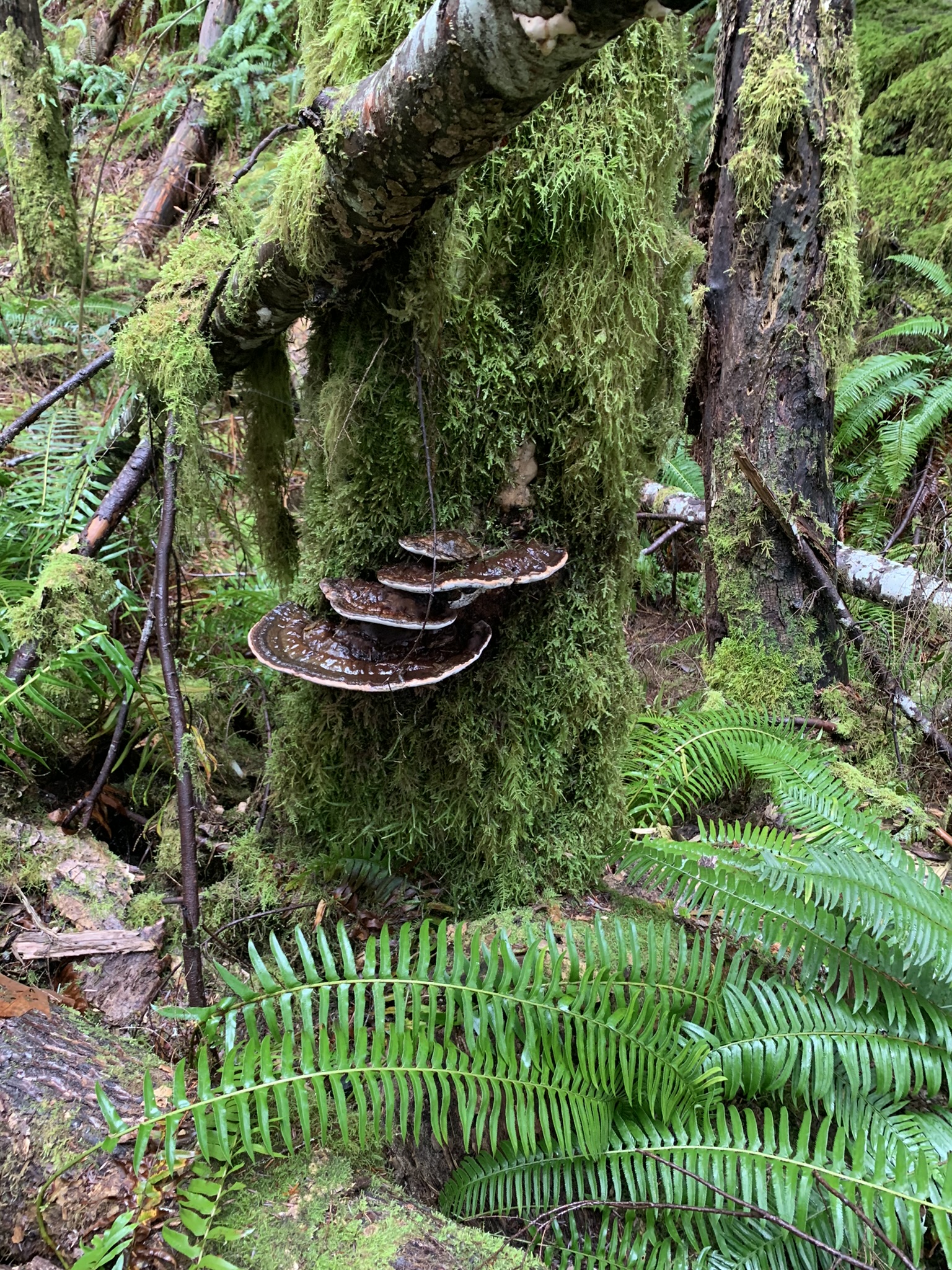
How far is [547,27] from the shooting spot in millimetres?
1247

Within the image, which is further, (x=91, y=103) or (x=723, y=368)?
(x=91, y=103)

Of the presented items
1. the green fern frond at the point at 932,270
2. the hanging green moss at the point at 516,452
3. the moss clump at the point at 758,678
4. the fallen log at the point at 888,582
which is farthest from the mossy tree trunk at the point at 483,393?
the green fern frond at the point at 932,270

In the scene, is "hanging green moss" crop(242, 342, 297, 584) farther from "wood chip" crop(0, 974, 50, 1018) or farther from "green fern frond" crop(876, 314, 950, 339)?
"green fern frond" crop(876, 314, 950, 339)

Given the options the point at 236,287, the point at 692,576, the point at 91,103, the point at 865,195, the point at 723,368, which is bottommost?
the point at 692,576

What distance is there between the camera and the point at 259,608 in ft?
14.4

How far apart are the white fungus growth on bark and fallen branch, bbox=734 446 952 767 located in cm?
365

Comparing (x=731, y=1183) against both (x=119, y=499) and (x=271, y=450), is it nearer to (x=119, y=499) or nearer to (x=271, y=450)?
(x=271, y=450)

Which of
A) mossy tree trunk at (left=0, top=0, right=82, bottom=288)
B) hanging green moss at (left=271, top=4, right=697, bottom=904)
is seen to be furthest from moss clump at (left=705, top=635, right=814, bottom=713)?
mossy tree trunk at (left=0, top=0, right=82, bottom=288)

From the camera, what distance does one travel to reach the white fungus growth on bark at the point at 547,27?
48.1 inches

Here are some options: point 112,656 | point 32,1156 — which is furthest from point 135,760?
point 32,1156

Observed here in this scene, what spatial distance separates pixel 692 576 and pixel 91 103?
978 centimetres

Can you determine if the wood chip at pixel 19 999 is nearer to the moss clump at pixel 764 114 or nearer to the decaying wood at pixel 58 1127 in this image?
the decaying wood at pixel 58 1127

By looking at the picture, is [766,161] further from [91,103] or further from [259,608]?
[91,103]

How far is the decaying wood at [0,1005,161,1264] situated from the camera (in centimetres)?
160
